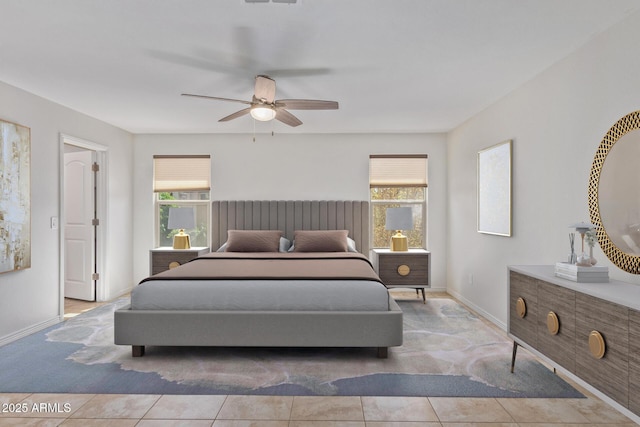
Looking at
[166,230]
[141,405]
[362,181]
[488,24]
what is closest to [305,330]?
[141,405]

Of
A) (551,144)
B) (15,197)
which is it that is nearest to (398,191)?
(551,144)

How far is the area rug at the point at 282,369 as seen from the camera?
2.57 meters

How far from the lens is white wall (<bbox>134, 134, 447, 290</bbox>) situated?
5.74m

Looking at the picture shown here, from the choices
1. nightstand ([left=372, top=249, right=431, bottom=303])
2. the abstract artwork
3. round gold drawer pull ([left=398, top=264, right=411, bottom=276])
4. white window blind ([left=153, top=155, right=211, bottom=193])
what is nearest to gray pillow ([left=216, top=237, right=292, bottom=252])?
white window blind ([left=153, top=155, right=211, bottom=193])

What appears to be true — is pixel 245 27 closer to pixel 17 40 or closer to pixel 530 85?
pixel 17 40

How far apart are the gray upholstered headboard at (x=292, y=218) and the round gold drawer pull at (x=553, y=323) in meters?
3.28

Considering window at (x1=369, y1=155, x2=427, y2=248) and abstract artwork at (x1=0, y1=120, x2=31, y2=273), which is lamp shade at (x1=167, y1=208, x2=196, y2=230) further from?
window at (x1=369, y1=155, x2=427, y2=248)

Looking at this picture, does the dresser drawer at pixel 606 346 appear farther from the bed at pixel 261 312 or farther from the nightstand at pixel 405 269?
the nightstand at pixel 405 269

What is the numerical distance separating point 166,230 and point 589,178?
522 centimetres

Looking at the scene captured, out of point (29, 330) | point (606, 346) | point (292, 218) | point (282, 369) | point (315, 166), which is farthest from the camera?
point (315, 166)

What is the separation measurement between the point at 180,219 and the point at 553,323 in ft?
14.5

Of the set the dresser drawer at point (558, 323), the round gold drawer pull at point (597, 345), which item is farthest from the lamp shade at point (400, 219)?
the round gold drawer pull at point (597, 345)

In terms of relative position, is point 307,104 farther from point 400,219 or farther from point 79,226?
point 79,226

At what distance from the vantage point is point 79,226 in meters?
5.16
